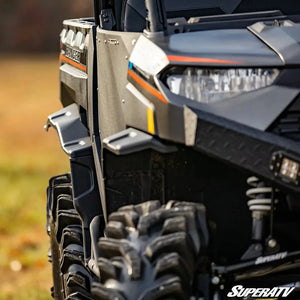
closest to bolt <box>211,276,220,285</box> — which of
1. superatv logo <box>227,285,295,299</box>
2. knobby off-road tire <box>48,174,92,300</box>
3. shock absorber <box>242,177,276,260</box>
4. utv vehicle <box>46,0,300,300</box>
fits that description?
utv vehicle <box>46,0,300,300</box>

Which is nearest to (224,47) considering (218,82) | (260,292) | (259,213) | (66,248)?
(218,82)

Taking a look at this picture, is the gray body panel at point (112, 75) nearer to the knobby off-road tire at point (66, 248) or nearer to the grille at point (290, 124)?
the knobby off-road tire at point (66, 248)

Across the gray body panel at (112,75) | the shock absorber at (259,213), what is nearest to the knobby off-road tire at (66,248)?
the gray body panel at (112,75)

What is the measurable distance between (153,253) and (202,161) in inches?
21.1

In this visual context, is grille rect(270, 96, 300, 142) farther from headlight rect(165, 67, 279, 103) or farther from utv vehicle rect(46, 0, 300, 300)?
headlight rect(165, 67, 279, 103)

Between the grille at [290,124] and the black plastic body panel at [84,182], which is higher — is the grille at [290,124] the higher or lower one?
the higher one

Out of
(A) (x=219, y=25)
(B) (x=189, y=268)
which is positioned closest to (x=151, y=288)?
(B) (x=189, y=268)

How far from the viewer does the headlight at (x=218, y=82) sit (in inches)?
197

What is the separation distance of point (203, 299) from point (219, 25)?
4.20 feet

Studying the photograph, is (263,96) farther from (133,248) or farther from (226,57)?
(133,248)

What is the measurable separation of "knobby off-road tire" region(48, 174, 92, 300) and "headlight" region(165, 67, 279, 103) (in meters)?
1.76

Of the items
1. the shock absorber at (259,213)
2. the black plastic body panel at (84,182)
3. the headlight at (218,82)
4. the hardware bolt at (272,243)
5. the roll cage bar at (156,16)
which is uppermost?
the roll cage bar at (156,16)

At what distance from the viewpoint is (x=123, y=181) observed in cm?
541

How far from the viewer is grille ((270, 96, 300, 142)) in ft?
16.2
